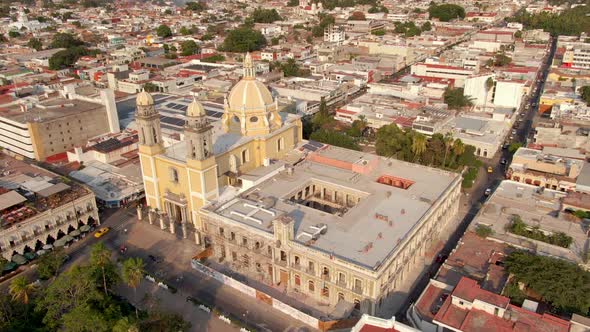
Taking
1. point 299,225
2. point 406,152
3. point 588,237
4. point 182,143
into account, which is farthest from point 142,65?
point 588,237

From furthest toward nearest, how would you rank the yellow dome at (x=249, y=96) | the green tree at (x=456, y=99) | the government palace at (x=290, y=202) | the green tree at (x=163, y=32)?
the green tree at (x=163, y=32)
the green tree at (x=456, y=99)
the yellow dome at (x=249, y=96)
the government palace at (x=290, y=202)

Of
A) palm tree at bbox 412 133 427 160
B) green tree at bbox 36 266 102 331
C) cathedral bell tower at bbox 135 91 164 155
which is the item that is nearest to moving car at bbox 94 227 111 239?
cathedral bell tower at bbox 135 91 164 155

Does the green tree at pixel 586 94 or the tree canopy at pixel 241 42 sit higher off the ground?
the tree canopy at pixel 241 42

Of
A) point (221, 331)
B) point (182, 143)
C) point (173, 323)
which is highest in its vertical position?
point (182, 143)

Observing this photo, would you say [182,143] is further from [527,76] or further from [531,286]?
[527,76]

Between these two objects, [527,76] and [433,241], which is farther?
[527,76]

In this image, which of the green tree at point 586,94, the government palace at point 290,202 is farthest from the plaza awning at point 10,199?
the green tree at point 586,94

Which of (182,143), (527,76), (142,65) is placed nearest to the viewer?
(182,143)

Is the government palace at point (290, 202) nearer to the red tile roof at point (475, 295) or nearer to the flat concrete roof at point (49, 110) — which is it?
the red tile roof at point (475, 295)

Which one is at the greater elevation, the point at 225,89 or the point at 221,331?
the point at 225,89
